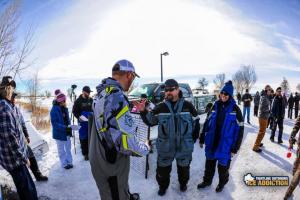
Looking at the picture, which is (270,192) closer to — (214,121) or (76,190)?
(214,121)

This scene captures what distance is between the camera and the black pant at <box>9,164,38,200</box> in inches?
126

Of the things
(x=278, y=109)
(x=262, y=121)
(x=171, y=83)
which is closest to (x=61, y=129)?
(x=171, y=83)

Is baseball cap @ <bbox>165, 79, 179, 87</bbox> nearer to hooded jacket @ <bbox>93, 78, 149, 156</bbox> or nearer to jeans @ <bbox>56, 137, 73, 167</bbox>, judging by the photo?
hooded jacket @ <bbox>93, 78, 149, 156</bbox>

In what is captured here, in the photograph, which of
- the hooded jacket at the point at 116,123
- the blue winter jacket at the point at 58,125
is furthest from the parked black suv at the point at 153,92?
the hooded jacket at the point at 116,123

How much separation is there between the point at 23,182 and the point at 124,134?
2.23m

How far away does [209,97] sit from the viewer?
12.3m

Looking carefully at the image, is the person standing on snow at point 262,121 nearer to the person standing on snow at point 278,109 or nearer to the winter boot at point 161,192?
the person standing on snow at point 278,109

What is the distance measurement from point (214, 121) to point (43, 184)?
154 inches

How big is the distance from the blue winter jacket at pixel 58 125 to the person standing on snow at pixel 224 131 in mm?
3489

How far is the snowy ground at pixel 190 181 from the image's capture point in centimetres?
427

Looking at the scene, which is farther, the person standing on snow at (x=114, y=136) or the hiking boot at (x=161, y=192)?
the hiking boot at (x=161, y=192)

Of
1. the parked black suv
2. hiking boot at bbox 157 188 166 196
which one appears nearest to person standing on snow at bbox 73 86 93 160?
the parked black suv

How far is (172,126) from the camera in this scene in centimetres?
402

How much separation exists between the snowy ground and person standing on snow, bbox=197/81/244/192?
0.47 metres
